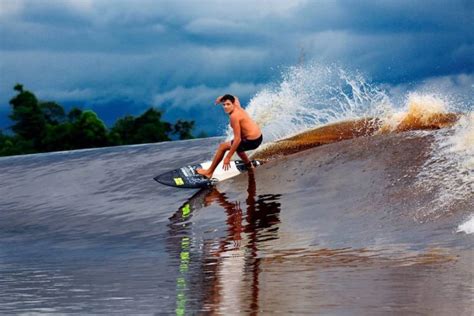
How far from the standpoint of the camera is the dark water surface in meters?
7.70

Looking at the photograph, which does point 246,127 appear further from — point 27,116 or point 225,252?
→ point 27,116

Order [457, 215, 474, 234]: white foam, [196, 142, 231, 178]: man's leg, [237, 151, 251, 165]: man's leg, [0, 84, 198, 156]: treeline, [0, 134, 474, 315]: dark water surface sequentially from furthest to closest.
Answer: [0, 84, 198, 156]: treeline
[237, 151, 251, 165]: man's leg
[196, 142, 231, 178]: man's leg
[457, 215, 474, 234]: white foam
[0, 134, 474, 315]: dark water surface

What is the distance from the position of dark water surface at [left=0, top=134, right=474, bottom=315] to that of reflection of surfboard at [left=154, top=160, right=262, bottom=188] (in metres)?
0.17

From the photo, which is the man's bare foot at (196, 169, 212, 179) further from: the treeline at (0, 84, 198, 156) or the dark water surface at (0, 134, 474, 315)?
the treeline at (0, 84, 198, 156)

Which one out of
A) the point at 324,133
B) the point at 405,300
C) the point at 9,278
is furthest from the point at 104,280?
the point at 324,133

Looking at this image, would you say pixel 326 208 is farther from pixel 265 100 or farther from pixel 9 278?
pixel 265 100

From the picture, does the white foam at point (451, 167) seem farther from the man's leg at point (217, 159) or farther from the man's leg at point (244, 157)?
the man's leg at point (217, 159)

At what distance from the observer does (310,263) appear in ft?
30.7

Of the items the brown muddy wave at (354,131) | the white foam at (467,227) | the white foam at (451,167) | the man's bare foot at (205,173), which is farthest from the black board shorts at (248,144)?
the white foam at (467,227)

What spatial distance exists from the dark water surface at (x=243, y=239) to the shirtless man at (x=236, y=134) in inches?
17.3

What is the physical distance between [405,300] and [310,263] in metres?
2.24

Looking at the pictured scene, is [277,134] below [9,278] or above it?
above

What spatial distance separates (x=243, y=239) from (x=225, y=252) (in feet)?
2.68

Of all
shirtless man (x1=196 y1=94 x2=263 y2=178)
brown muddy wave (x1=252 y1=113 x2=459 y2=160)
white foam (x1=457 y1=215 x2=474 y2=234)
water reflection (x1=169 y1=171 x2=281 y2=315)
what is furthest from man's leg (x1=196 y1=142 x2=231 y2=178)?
white foam (x1=457 y1=215 x2=474 y2=234)
